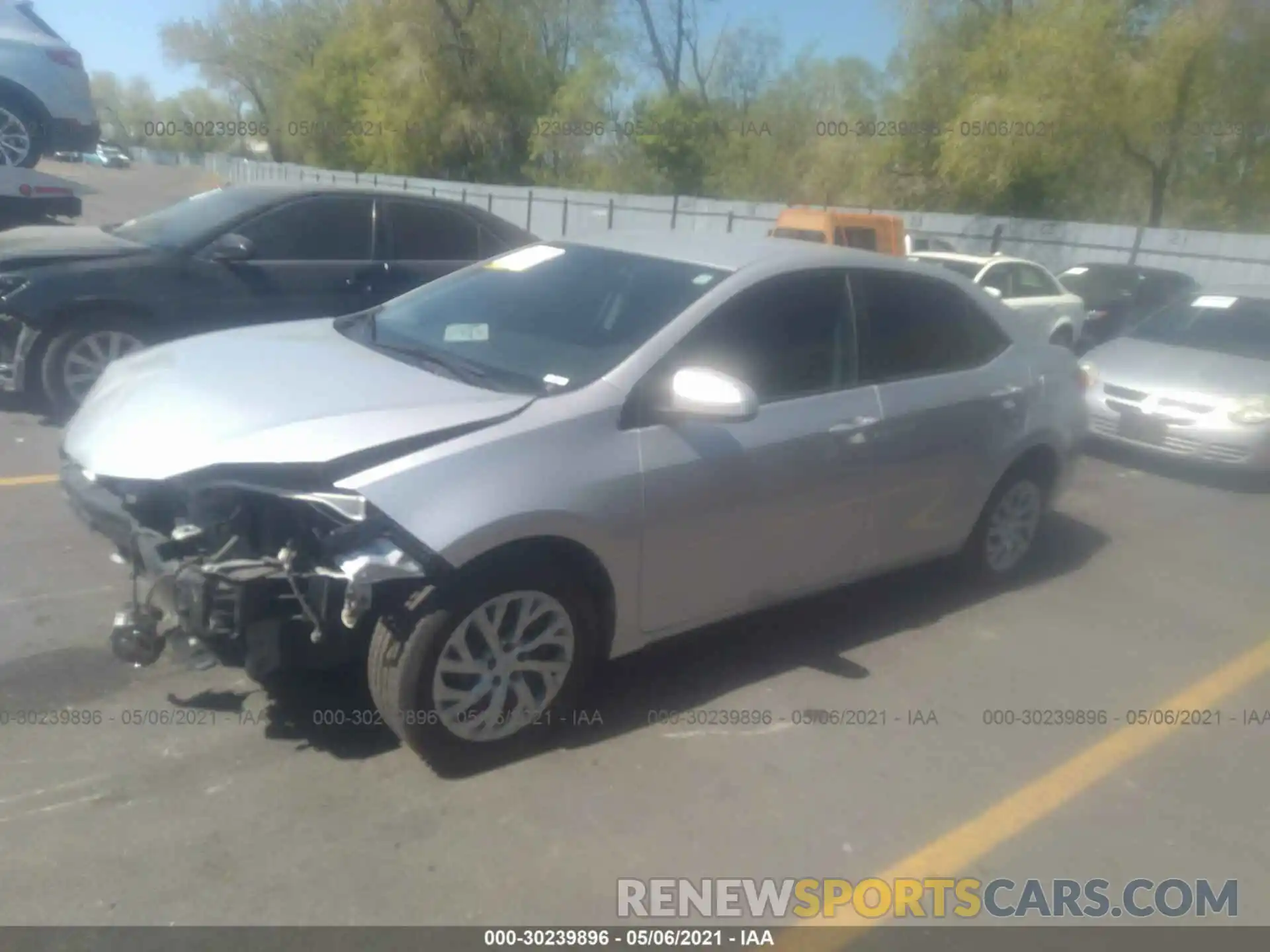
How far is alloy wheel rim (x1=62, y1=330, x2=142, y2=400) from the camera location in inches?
270

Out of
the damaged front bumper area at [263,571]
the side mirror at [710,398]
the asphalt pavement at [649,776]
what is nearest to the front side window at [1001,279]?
the asphalt pavement at [649,776]

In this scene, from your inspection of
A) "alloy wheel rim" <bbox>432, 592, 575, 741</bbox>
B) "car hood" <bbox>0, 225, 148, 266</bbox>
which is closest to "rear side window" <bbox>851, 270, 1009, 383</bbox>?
"alloy wheel rim" <bbox>432, 592, 575, 741</bbox>

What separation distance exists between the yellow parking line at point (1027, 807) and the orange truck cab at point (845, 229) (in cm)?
1156

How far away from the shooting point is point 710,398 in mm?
3736

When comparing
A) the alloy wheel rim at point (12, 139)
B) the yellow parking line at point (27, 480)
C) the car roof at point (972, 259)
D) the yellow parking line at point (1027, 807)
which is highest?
the alloy wheel rim at point (12, 139)

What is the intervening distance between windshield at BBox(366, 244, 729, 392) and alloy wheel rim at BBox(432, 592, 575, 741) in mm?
792

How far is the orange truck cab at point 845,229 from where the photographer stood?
15656mm

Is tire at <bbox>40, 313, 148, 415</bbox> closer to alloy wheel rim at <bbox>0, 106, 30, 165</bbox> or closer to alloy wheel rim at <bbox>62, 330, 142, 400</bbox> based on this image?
alloy wheel rim at <bbox>62, 330, 142, 400</bbox>

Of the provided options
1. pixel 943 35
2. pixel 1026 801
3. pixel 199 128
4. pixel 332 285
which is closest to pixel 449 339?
pixel 1026 801

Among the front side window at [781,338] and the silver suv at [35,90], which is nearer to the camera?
A: the front side window at [781,338]

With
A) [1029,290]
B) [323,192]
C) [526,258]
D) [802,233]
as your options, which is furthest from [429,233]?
[802,233]

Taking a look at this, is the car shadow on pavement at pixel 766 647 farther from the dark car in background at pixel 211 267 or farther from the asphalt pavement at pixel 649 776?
the dark car in background at pixel 211 267

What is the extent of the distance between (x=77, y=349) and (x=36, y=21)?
21.6ft

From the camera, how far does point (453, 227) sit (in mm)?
8430
